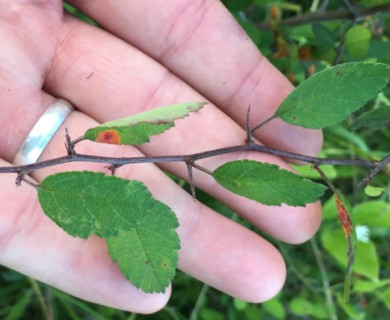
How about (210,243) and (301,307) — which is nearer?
(210,243)

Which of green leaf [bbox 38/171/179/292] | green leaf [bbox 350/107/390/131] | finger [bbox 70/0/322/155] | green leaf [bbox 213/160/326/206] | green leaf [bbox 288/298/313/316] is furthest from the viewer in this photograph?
green leaf [bbox 288/298/313/316]

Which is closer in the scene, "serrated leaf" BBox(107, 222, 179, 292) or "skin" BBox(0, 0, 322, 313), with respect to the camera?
"serrated leaf" BBox(107, 222, 179, 292)

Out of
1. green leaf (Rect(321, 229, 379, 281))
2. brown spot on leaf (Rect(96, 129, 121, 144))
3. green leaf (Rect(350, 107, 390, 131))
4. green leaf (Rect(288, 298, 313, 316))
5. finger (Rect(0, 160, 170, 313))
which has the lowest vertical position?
green leaf (Rect(288, 298, 313, 316))

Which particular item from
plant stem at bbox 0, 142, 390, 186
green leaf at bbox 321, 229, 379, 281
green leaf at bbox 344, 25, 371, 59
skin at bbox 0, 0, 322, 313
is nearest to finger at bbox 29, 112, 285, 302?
skin at bbox 0, 0, 322, 313

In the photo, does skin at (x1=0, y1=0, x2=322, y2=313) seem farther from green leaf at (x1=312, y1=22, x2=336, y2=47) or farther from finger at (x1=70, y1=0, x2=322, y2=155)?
green leaf at (x1=312, y1=22, x2=336, y2=47)

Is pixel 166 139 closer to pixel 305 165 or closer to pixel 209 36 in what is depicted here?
pixel 209 36

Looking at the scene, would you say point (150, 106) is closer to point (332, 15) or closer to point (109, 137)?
point (109, 137)

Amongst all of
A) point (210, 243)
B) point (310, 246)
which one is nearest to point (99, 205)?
point (210, 243)

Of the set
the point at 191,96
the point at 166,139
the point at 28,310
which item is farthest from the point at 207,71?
the point at 28,310
